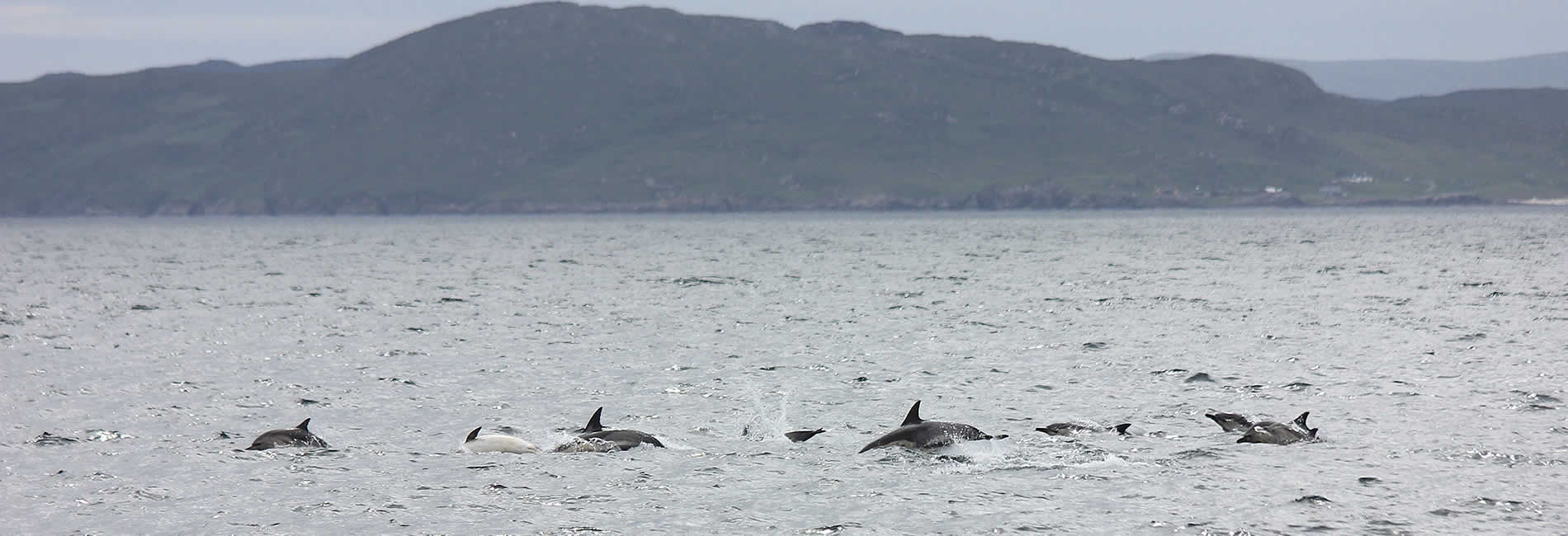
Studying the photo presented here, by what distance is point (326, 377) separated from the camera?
37.4 m

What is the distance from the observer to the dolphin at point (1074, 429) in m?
26.6

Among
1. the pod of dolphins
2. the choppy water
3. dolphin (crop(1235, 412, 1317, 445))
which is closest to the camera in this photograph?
the choppy water

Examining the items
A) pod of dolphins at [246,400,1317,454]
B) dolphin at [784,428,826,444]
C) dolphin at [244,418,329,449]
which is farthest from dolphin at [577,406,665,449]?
dolphin at [244,418,329,449]

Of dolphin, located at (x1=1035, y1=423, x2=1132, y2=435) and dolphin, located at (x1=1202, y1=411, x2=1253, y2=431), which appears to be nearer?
dolphin, located at (x1=1035, y1=423, x2=1132, y2=435)

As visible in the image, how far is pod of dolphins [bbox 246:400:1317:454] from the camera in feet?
84.0

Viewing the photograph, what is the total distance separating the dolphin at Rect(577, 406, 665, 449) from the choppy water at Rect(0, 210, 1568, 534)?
0.72m

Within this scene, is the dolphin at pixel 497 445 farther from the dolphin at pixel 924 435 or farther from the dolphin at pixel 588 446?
the dolphin at pixel 924 435

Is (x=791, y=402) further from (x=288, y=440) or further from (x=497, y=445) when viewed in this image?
(x=288, y=440)

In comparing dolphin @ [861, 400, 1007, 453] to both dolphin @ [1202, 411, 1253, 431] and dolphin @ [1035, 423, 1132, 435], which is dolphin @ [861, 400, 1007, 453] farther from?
dolphin @ [1202, 411, 1253, 431]

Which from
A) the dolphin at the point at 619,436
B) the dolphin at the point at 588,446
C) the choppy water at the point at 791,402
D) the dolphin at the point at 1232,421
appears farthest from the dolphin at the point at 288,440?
the dolphin at the point at 1232,421

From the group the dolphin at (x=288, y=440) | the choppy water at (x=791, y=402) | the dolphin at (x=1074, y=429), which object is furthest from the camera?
the dolphin at (x=1074, y=429)

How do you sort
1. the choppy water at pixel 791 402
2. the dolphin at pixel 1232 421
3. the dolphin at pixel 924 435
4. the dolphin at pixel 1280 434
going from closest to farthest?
1. the choppy water at pixel 791 402
2. the dolphin at pixel 924 435
3. the dolphin at pixel 1280 434
4. the dolphin at pixel 1232 421

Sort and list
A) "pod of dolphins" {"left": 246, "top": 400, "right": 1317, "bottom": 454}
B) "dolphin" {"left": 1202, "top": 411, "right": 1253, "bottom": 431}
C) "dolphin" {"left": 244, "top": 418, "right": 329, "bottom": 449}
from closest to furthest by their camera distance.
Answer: "pod of dolphins" {"left": 246, "top": 400, "right": 1317, "bottom": 454} → "dolphin" {"left": 244, "top": 418, "right": 329, "bottom": 449} → "dolphin" {"left": 1202, "top": 411, "right": 1253, "bottom": 431}

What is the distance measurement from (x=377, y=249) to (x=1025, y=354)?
118232mm
